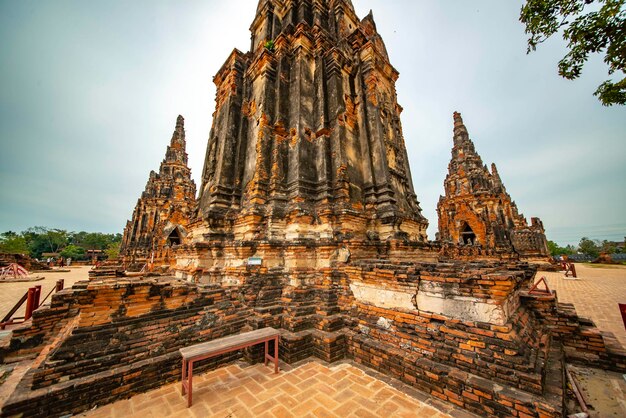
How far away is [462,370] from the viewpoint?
313cm

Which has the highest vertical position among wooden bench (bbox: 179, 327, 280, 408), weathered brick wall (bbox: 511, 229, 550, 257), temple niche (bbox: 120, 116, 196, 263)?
temple niche (bbox: 120, 116, 196, 263)

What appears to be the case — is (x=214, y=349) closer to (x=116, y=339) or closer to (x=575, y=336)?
(x=116, y=339)

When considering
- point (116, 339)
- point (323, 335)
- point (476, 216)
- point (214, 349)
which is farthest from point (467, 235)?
point (116, 339)

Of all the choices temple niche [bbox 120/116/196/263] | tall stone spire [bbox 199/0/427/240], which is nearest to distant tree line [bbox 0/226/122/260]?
temple niche [bbox 120/116/196/263]

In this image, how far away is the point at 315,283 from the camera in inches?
209

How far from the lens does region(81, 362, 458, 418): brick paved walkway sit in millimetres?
2928

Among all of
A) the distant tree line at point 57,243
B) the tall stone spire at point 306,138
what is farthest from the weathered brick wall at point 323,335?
the distant tree line at point 57,243

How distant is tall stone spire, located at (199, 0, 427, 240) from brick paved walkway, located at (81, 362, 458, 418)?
285cm

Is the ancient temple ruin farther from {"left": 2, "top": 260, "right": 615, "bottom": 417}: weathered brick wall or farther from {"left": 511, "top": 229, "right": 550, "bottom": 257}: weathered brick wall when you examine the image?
{"left": 511, "top": 229, "right": 550, "bottom": 257}: weathered brick wall

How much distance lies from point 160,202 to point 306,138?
26.1 m

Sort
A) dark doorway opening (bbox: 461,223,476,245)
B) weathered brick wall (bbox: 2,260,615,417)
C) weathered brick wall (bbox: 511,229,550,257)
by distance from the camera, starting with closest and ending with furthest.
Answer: weathered brick wall (bbox: 2,260,615,417) < weathered brick wall (bbox: 511,229,550,257) < dark doorway opening (bbox: 461,223,476,245)

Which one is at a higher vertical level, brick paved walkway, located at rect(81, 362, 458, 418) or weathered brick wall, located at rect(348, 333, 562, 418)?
weathered brick wall, located at rect(348, 333, 562, 418)

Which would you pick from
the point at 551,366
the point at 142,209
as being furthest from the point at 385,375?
the point at 142,209

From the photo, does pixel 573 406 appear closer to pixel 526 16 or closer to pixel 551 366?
pixel 551 366
